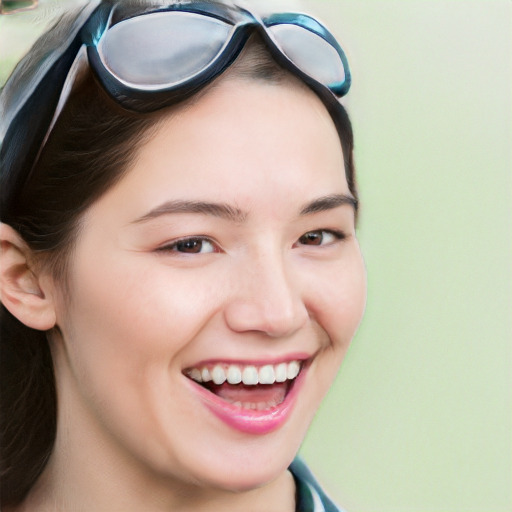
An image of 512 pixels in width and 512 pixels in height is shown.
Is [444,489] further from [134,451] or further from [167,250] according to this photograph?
[167,250]

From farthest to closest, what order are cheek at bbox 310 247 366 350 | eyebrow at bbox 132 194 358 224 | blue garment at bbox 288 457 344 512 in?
1. blue garment at bbox 288 457 344 512
2. cheek at bbox 310 247 366 350
3. eyebrow at bbox 132 194 358 224

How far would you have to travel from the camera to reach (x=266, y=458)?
1396mm

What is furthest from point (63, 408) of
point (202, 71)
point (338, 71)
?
point (338, 71)

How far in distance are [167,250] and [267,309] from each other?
176 millimetres

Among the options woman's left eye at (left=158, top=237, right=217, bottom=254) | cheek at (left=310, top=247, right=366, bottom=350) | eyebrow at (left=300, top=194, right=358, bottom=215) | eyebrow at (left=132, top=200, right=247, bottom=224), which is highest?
eyebrow at (left=132, top=200, right=247, bottom=224)

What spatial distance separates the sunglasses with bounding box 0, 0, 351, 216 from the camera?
133cm

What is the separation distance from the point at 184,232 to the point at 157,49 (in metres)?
0.29

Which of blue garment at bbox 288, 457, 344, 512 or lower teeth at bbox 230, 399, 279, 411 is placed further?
blue garment at bbox 288, 457, 344, 512

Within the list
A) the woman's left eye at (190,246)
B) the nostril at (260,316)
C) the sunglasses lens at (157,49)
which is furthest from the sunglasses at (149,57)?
the nostril at (260,316)

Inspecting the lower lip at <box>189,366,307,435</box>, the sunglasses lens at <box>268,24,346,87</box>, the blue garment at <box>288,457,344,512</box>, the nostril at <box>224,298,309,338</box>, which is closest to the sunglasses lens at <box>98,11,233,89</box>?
the sunglasses lens at <box>268,24,346,87</box>

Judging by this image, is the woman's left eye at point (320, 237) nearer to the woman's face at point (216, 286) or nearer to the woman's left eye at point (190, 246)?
the woman's face at point (216, 286)

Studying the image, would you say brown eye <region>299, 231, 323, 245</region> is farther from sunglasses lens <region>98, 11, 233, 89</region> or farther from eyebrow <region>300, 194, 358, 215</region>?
sunglasses lens <region>98, 11, 233, 89</region>

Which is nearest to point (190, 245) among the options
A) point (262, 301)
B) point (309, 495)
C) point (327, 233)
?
point (262, 301)

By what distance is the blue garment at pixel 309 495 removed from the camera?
163cm
